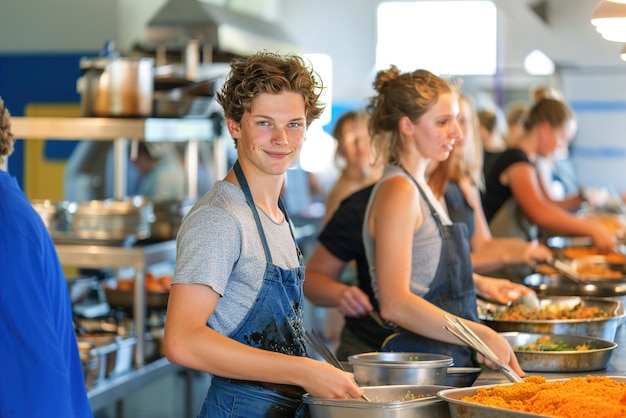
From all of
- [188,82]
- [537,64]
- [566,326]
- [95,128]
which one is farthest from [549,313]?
[537,64]

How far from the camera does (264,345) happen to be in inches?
77.5

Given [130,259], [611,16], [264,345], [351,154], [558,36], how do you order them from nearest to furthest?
[264,345]
[611,16]
[130,259]
[351,154]
[558,36]

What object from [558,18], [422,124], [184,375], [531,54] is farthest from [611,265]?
[531,54]

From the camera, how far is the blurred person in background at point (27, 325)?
2.35 m

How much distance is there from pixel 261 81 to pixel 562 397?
0.80 m

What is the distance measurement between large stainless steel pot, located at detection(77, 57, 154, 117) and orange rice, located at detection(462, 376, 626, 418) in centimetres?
286

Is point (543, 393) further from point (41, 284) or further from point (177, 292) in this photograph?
point (41, 284)

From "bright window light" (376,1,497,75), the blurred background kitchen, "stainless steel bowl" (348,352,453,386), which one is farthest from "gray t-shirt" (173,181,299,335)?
"bright window light" (376,1,497,75)

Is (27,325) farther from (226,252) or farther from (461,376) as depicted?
(461,376)

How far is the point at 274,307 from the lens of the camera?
1977mm

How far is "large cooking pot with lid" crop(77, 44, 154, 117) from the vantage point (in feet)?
14.4

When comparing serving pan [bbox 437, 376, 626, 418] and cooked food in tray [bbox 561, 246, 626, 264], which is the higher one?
serving pan [bbox 437, 376, 626, 418]

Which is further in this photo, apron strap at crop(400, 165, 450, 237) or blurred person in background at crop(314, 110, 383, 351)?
blurred person in background at crop(314, 110, 383, 351)

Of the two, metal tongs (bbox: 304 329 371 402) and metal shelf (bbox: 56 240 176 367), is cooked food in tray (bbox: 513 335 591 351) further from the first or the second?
metal shelf (bbox: 56 240 176 367)
